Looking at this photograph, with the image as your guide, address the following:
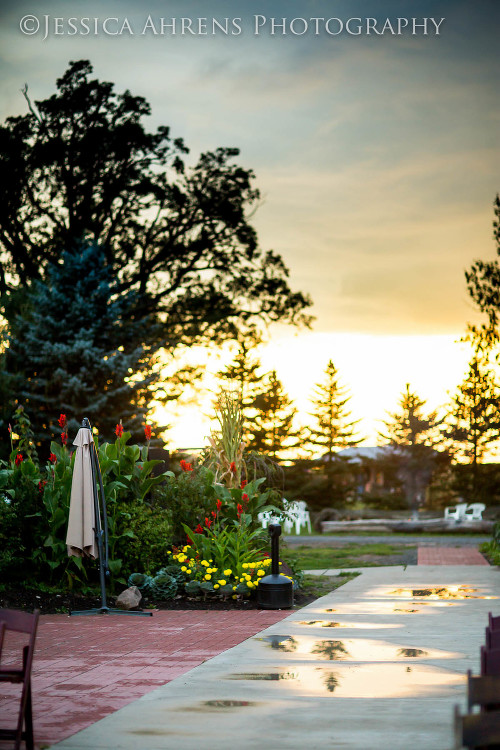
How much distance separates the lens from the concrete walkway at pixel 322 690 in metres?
5.50

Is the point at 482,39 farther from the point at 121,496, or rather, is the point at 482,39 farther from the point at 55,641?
the point at 55,641

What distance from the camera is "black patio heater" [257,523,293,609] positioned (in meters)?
11.9

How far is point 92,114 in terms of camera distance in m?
36.3

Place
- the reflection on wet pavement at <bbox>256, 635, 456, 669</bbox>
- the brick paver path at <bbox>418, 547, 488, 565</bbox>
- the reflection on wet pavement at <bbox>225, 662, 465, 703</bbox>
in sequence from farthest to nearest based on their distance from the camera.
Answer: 1. the brick paver path at <bbox>418, 547, 488, 565</bbox>
2. the reflection on wet pavement at <bbox>256, 635, 456, 669</bbox>
3. the reflection on wet pavement at <bbox>225, 662, 465, 703</bbox>

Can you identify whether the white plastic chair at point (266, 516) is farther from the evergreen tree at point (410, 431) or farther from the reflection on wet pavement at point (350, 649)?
the evergreen tree at point (410, 431)

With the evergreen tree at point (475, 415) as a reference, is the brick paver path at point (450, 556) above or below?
below

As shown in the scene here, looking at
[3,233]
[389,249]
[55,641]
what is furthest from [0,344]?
[55,641]

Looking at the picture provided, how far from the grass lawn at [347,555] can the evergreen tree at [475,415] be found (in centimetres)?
2056

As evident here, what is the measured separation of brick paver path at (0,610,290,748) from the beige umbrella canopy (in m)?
0.96

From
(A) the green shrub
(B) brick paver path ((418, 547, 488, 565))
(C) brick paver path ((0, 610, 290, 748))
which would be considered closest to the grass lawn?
(B) brick paver path ((418, 547, 488, 565))

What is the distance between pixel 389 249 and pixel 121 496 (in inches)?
615

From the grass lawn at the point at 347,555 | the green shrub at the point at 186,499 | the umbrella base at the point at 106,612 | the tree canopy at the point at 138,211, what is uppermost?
the tree canopy at the point at 138,211

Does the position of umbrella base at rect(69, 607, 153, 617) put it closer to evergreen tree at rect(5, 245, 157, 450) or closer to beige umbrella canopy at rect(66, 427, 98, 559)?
beige umbrella canopy at rect(66, 427, 98, 559)

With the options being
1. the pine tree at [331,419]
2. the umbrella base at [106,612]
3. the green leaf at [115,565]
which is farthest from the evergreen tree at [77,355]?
the pine tree at [331,419]
